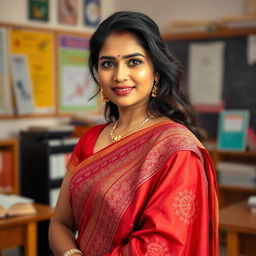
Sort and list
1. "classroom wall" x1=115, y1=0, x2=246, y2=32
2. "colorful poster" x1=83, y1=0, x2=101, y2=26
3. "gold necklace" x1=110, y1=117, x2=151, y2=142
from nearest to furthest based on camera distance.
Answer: "gold necklace" x1=110, y1=117, x2=151, y2=142 → "colorful poster" x1=83, y1=0, x2=101, y2=26 → "classroom wall" x1=115, y1=0, x2=246, y2=32

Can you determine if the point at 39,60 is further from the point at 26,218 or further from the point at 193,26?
the point at 26,218

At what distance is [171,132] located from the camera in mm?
1453

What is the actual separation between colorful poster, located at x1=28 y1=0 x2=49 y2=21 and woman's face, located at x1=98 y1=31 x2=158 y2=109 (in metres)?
2.58

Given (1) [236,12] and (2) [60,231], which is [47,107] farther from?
(2) [60,231]

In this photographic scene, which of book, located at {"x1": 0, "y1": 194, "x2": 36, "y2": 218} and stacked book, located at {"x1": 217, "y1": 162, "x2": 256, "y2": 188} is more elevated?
book, located at {"x1": 0, "y1": 194, "x2": 36, "y2": 218}

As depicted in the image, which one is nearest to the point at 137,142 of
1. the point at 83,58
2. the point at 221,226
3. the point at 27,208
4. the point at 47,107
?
the point at 221,226

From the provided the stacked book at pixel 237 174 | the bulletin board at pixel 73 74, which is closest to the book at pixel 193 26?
the bulletin board at pixel 73 74

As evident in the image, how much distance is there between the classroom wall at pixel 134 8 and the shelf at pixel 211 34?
8.1 inches

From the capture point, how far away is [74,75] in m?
4.34

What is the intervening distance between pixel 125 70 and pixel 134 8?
3401 mm

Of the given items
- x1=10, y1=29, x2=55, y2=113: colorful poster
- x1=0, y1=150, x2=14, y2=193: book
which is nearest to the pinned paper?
x1=10, y1=29, x2=55, y2=113: colorful poster

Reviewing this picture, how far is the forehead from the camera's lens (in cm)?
145

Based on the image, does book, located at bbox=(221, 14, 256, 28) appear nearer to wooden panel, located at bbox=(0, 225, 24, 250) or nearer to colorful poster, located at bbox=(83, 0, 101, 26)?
colorful poster, located at bbox=(83, 0, 101, 26)

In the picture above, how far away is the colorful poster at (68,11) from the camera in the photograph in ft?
13.7
